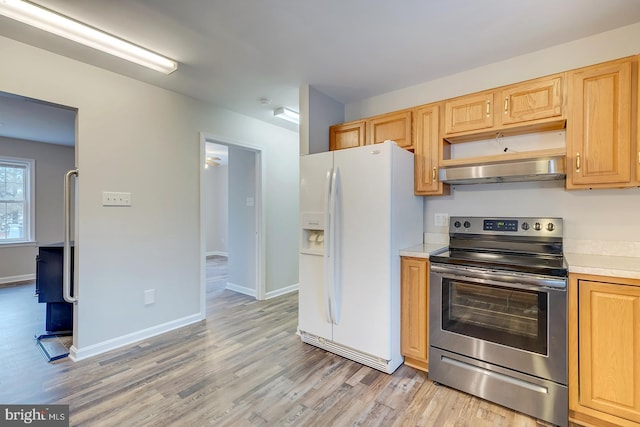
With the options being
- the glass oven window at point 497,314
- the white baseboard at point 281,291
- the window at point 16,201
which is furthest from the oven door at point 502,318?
the window at point 16,201

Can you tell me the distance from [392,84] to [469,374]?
2.50m

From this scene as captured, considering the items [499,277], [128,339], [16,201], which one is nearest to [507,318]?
[499,277]

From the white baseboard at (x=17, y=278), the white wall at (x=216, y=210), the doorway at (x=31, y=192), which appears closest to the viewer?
the doorway at (x=31, y=192)

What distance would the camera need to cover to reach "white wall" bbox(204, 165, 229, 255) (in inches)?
303

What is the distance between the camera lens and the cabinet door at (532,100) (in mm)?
1988

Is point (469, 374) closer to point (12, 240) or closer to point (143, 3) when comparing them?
point (143, 3)

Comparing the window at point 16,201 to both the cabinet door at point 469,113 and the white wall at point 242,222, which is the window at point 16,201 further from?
the cabinet door at point 469,113

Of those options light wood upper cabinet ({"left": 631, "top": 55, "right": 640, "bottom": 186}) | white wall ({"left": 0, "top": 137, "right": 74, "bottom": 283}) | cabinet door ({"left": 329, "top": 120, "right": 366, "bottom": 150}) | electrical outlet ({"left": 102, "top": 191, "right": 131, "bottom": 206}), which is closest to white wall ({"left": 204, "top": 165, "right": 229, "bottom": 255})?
white wall ({"left": 0, "top": 137, "right": 74, "bottom": 283})

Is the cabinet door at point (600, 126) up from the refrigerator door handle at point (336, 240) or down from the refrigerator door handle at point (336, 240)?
up

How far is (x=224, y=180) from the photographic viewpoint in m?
7.75

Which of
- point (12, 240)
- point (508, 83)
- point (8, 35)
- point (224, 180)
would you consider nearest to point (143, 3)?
point (8, 35)

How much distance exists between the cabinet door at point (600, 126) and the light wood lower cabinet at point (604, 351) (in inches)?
27.8

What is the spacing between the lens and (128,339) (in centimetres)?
271

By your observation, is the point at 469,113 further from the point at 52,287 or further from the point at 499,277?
the point at 52,287
